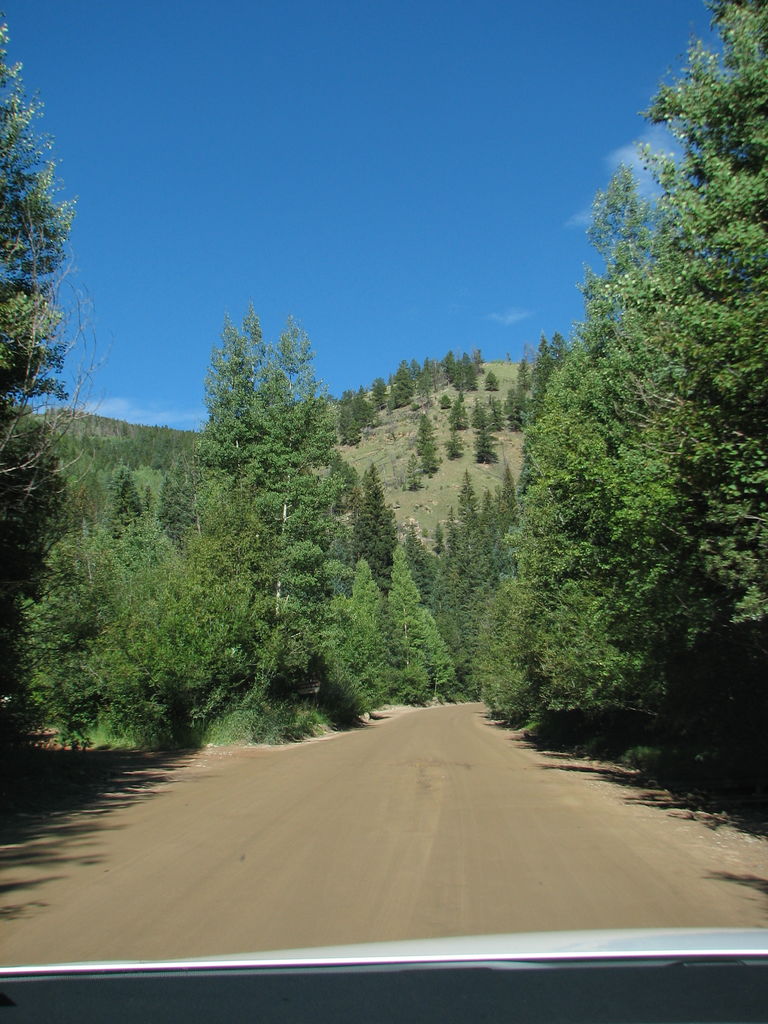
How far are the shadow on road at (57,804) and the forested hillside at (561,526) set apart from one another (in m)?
1.11

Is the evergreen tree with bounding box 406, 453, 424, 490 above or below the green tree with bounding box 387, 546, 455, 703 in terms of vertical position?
above

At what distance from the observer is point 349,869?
7172 mm

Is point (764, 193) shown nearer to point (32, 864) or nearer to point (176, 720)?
point (32, 864)

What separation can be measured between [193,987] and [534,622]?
78.6ft

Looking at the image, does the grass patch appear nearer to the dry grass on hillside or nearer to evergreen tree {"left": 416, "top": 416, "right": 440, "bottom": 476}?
the dry grass on hillside

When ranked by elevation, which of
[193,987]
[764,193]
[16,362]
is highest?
[764,193]

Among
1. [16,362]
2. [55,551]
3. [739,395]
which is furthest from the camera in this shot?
[55,551]

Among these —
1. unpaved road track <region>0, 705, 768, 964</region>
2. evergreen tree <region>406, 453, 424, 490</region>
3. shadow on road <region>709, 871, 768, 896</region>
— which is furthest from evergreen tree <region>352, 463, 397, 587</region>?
evergreen tree <region>406, 453, 424, 490</region>

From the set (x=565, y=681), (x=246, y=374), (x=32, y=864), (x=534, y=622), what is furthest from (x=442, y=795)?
(x=246, y=374)

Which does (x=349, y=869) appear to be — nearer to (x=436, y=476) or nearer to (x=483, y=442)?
(x=436, y=476)

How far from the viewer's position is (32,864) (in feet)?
24.6

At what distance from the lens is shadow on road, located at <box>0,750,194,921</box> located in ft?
24.3

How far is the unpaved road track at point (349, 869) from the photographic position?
544 centimetres

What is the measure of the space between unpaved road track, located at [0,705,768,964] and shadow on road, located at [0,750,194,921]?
5cm
